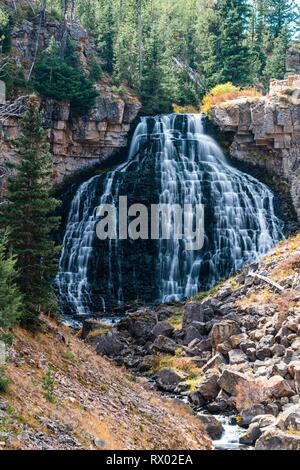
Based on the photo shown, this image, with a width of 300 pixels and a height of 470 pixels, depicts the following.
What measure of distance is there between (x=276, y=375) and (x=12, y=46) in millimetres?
35541

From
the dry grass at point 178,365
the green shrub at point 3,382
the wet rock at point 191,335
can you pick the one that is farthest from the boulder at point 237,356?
the green shrub at point 3,382

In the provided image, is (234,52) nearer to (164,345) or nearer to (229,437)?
(164,345)

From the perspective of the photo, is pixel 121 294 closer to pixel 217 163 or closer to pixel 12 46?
pixel 217 163

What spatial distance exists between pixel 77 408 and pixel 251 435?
17.1 feet

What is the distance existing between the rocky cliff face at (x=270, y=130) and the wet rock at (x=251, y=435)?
90.9 ft

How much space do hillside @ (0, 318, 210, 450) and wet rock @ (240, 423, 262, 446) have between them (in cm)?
101

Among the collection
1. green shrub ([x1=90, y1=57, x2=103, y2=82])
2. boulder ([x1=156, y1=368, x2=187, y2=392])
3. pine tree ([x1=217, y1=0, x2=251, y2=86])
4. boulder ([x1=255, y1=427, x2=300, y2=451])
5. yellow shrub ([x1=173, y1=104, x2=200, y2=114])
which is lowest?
boulder ([x1=156, y1=368, x2=187, y2=392])

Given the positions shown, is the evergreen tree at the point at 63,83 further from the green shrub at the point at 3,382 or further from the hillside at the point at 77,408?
the green shrub at the point at 3,382

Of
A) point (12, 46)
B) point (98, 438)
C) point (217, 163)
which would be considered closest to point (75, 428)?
point (98, 438)

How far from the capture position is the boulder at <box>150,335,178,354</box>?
2508 centimetres

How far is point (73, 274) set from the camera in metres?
38.3

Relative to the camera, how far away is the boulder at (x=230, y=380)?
1964cm

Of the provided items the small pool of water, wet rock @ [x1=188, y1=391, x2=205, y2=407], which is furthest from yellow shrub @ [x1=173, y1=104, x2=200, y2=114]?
the small pool of water

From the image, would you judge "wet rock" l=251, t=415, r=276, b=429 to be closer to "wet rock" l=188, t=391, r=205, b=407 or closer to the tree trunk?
"wet rock" l=188, t=391, r=205, b=407
